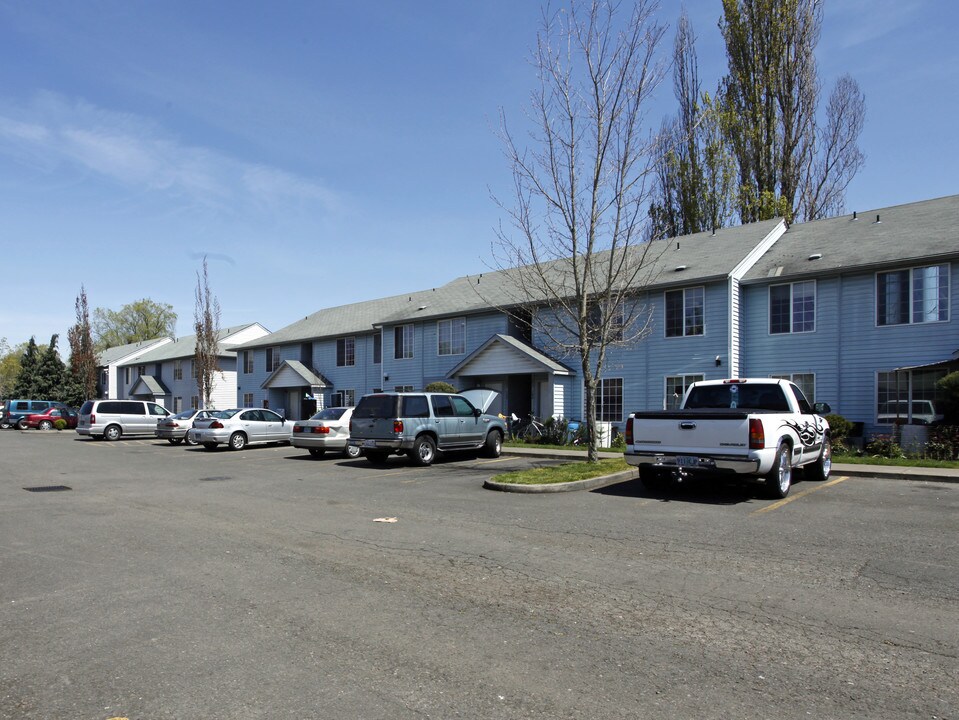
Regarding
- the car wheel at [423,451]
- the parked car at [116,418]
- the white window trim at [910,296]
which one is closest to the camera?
the car wheel at [423,451]

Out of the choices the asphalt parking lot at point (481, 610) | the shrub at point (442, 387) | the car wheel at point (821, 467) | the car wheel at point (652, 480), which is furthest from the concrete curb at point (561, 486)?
the shrub at point (442, 387)

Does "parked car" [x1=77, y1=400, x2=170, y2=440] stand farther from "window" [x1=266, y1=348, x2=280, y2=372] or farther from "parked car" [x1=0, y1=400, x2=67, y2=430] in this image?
"parked car" [x1=0, y1=400, x2=67, y2=430]

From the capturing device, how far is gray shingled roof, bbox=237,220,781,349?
76.8 feet

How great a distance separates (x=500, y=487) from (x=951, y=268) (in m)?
14.5

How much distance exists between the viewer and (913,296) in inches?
763

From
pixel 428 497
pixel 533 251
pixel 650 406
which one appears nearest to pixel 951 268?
pixel 650 406

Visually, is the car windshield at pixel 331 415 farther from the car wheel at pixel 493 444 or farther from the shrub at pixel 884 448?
the shrub at pixel 884 448

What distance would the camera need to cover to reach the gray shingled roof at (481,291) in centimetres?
2342

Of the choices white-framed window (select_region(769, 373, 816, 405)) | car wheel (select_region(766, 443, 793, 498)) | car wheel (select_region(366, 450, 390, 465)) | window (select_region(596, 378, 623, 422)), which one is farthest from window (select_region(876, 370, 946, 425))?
car wheel (select_region(366, 450, 390, 465))

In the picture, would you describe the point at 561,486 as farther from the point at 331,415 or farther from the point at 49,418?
the point at 49,418

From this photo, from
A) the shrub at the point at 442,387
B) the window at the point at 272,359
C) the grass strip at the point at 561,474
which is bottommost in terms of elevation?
the grass strip at the point at 561,474

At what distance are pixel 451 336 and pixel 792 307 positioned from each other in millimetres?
14661

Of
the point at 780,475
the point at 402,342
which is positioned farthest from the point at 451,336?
the point at 780,475

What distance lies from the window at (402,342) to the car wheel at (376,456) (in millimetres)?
14820
